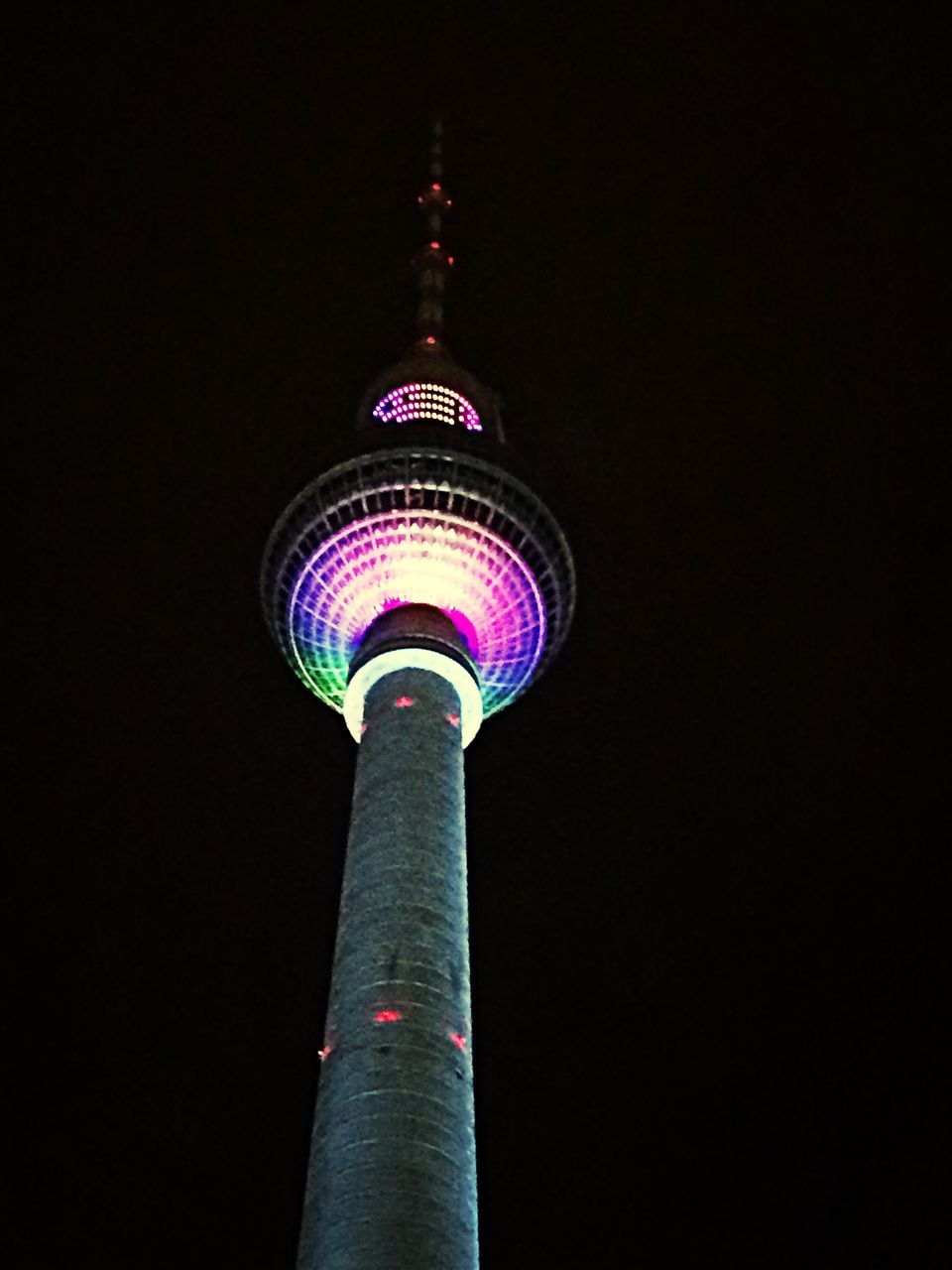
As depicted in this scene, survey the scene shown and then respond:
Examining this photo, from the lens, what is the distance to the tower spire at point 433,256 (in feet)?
164

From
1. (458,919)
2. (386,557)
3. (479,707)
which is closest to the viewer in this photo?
(458,919)

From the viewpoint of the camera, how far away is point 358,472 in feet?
115

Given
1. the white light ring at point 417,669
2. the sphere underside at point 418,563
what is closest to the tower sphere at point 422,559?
the sphere underside at point 418,563

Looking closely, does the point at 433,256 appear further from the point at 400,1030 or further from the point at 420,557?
the point at 400,1030

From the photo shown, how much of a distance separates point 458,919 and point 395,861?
63.5 inches

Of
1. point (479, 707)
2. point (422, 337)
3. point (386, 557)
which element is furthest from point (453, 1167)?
point (422, 337)

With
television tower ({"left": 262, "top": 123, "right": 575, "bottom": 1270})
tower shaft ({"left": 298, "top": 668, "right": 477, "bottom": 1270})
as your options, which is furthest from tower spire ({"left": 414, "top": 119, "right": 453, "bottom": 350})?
tower shaft ({"left": 298, "top": 668, "right": 477, "bottom": 1270})

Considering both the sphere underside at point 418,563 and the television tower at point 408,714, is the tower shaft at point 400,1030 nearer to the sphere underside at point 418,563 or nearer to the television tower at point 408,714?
the television tower at point 408,714

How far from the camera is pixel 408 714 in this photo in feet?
96.8

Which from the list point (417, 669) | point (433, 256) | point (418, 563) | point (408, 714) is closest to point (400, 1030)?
point (408, 714)

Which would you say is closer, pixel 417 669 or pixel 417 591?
pixel 417 669

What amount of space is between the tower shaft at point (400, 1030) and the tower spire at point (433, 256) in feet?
78.1

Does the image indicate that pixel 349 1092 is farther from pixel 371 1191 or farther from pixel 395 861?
A: pixel 395 861

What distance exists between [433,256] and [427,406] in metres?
9.75
